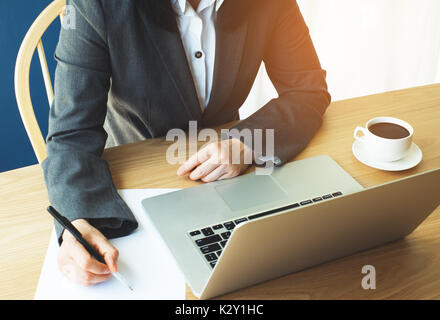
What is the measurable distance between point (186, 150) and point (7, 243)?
0.41m

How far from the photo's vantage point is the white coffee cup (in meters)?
0.94

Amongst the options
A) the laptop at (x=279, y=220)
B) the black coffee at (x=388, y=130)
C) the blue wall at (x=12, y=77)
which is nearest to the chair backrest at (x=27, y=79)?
the laptop at (x=279, y=220)

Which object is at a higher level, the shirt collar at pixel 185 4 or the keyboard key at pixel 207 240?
the shirt collar at pixel 185 4

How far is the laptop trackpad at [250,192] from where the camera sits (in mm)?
869

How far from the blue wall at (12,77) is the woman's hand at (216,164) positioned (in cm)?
113

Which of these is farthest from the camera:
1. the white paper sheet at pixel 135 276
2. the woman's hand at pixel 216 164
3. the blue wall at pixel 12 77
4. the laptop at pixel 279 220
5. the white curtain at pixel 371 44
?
the white curtain at pixel 371 44

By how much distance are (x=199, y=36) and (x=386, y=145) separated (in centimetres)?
49

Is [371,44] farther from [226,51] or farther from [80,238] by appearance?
[80,238]

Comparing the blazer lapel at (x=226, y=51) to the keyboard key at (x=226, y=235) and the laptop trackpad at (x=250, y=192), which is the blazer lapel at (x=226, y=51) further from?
the keyboard key at (x=226, y=235)

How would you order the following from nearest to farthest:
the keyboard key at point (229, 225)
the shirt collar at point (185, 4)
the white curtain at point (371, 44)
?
the keyboard key at point (229, 225) < the shirt collar at point (185, 4) < the white curtain at point (371, 44)

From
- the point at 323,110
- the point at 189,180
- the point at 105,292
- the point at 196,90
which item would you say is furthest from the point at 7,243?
the point at 323,110

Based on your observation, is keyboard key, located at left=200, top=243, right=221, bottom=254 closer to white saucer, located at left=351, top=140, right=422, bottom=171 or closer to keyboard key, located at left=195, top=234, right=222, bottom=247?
keyboard key, located at left=195, top=234, right=222, bottom=247

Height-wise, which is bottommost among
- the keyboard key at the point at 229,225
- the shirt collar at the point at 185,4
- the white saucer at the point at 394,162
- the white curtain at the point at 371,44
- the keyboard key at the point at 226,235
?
the white curtain at the point at 371,44

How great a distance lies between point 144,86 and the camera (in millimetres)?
1078
